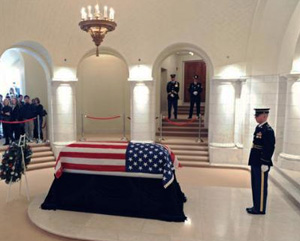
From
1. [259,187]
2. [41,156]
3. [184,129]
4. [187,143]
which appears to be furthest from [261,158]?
[41,156]

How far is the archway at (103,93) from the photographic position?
13234mm

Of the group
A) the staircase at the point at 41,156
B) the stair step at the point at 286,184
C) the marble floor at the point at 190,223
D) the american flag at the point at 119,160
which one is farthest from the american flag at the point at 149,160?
the staircase at the point at 41,156

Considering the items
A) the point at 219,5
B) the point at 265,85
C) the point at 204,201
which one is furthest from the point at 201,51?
the point at 204,201

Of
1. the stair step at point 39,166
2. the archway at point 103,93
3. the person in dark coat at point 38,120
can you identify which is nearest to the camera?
the stair step at point 39,166

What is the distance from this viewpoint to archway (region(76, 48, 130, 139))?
43.4 ft

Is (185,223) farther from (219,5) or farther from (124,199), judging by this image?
(219,5)

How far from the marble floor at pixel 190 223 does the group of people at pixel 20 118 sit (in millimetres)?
3570

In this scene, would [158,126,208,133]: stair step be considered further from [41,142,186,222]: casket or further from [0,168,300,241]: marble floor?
[41,142,186,222]: casket

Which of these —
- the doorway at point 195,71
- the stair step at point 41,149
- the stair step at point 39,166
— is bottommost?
the stair step at point 39,166

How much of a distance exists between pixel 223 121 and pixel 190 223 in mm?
4923

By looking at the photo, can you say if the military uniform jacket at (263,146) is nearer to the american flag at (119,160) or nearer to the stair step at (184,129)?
the american flag at (119,160)

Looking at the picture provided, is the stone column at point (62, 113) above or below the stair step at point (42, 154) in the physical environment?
above

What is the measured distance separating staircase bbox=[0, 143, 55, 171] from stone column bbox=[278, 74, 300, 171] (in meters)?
7.17

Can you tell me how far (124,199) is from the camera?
548 centimetres
